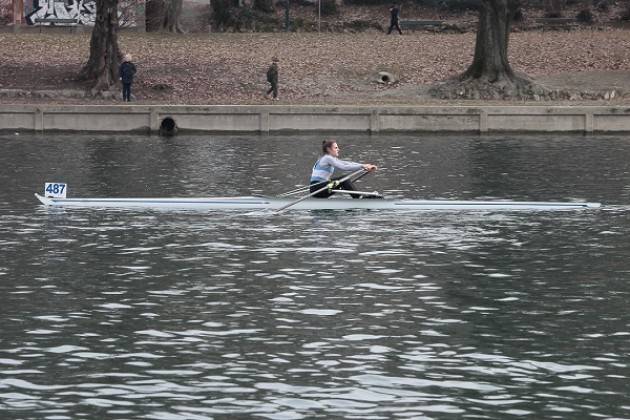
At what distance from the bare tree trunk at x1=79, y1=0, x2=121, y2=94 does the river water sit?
20.8 m

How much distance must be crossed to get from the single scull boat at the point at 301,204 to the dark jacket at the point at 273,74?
24.8 m

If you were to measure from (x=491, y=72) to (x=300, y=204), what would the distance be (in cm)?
2830

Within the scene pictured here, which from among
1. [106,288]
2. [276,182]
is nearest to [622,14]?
[276,182]

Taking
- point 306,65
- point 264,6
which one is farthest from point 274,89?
point 264,6

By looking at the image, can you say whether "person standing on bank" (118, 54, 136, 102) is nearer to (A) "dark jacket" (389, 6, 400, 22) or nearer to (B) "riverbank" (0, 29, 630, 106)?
(B) "riverbank" (0, 29, 630, 106)

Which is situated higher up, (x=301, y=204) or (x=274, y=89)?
(x=274, y=89)

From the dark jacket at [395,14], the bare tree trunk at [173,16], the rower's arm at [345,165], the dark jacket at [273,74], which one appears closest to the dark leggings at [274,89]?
the dark jacket at [273,74]

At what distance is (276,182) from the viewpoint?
1543 inches

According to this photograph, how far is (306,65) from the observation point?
64.1 metres

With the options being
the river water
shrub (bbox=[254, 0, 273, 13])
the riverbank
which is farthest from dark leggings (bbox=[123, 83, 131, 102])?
shrub (bbox=[254, 0, 273, 13])

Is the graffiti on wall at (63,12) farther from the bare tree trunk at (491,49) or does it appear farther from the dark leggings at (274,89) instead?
the bare tree trunk at (491,49)

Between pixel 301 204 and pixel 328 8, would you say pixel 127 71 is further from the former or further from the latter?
pixel 301 204

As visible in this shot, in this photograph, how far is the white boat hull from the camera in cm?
3312

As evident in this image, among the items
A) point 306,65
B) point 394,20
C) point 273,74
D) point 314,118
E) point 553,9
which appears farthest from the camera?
point 553,9
